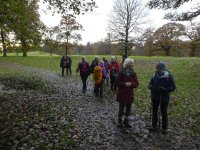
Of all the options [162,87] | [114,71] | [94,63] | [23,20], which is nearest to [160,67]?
[162,87]

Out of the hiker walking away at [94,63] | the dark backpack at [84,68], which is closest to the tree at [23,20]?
the dark backpack at [84,68]

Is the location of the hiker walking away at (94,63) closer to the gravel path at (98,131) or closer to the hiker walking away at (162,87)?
the gravel path at (98,131)

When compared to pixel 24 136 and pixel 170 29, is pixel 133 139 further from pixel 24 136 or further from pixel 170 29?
pixel 170 29

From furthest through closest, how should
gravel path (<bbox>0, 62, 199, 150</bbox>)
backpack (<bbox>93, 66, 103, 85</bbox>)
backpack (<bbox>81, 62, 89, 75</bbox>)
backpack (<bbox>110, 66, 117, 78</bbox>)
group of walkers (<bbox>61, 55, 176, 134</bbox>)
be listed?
backpack (<bbox>81, 62, 89, 75</bbox>)
backpack (<bbox>110, 66, 117, 78</bbox>)
backpack (<bbox>93, 66, 103, 85</bbox>)
group of walkers (<bbox>61, 55, 176, 134</bbox>)
gravel path (<bbox>0, 62, 199, 150</bbox>)

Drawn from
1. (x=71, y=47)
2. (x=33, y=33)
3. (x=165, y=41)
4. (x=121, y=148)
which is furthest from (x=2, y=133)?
(x=165, y=41)

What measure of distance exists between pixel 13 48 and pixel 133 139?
1006cm

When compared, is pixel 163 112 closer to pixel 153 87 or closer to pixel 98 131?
pixel 153 87

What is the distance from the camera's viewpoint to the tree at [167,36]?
7225 centimetres

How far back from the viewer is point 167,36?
73.7 metres

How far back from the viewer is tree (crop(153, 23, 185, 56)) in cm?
7225

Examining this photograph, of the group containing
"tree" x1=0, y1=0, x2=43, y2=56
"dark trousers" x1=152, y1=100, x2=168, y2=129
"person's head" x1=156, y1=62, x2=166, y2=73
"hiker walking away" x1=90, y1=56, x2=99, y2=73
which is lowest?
"dark trousers" x1=152, y1=100, x2=168, y2=129

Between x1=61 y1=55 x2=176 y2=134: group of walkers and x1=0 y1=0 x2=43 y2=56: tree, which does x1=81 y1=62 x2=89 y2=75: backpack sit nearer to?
x1=0 y1=0 x2=43 y2=56: tree

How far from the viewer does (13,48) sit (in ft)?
54.8

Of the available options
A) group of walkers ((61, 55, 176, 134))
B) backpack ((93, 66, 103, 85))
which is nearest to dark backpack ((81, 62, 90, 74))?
backpack ((93, 66, 103, 85))
